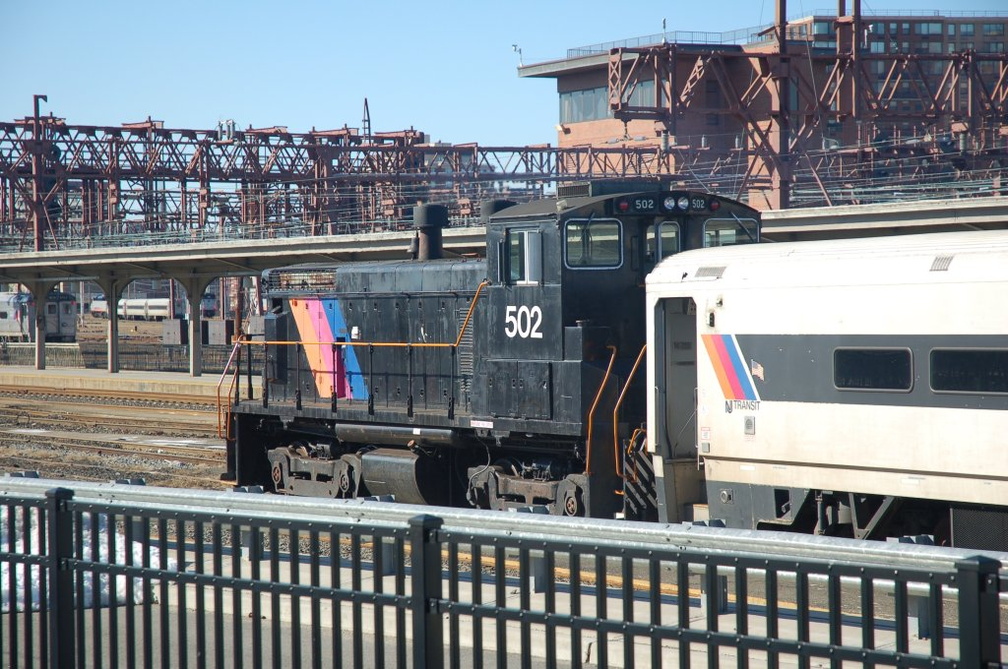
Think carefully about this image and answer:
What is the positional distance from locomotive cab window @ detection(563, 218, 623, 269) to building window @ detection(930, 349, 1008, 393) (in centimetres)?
397

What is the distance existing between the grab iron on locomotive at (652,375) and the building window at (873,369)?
0.06 ft

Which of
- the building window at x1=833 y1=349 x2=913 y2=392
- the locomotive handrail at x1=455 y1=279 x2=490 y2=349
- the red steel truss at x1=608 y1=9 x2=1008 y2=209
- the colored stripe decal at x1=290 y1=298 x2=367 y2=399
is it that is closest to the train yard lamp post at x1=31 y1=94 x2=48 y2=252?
the red steel truss at x1=608 y1=9 x2=1008 y2=209

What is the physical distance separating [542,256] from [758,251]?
257 cm

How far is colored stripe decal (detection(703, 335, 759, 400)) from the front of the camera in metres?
10.2

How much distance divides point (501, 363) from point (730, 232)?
2995 millimetres

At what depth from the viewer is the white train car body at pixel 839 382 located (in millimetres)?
8781

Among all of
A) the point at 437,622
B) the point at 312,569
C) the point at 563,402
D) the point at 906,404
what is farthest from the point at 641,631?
the point at 563,402

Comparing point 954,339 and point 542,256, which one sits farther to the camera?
point 542,256

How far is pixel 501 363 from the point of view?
12586 mm

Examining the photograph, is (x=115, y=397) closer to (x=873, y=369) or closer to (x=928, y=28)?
(x=873, y=369)

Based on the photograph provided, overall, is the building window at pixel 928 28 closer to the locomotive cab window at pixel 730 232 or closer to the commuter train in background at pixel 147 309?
the commuter train in background at pixel 147 309

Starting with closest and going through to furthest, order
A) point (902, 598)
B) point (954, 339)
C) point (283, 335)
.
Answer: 1. point (902, 598)
2. point (954, 339)
3. point (283, 335)

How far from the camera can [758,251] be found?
10422 mm

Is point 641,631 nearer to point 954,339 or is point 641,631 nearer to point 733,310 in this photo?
point 954,339
